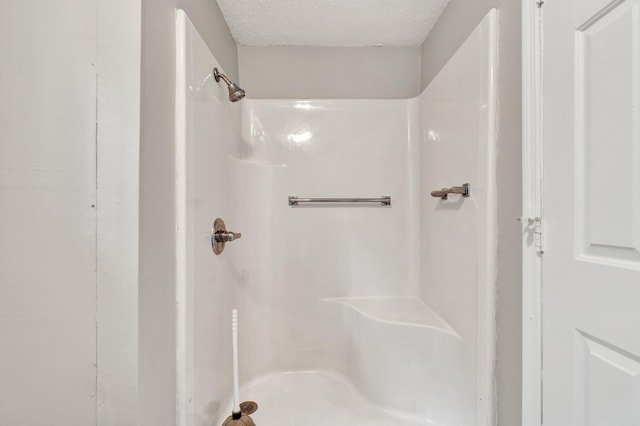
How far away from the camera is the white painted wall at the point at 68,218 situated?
0.69 m

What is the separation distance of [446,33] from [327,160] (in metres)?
0.87

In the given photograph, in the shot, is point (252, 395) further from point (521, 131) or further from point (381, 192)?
point (521, 131)
